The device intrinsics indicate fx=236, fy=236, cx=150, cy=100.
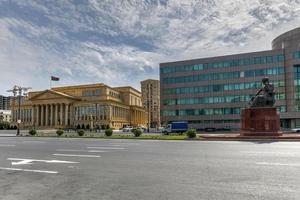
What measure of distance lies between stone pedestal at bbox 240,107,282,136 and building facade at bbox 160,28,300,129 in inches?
1744

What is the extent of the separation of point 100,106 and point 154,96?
264ft

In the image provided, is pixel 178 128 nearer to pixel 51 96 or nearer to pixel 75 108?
pixel 75 108

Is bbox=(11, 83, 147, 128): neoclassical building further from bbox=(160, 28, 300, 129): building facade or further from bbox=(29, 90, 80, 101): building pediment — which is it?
bbox=(160, 28, 300, 129): building facade

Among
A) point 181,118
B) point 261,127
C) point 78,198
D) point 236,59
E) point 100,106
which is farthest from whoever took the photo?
point 100,106

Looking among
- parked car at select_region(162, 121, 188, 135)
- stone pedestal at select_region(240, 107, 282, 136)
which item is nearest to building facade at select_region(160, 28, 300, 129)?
parked car at select_region(162, 121, 188, 135)

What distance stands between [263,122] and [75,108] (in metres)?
97.2

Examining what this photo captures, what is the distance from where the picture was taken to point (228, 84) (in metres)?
71.8

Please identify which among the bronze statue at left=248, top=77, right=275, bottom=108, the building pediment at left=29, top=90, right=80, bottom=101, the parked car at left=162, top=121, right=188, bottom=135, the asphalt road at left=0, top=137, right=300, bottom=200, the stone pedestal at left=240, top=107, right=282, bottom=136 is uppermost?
the building pediment at left=29, top=90, right=80, bottom=101

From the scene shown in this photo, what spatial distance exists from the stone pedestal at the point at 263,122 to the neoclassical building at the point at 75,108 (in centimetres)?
8226

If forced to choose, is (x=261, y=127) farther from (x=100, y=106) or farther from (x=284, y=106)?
(x=100, y=106)

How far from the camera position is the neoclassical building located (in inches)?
4149

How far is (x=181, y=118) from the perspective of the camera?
250 ft

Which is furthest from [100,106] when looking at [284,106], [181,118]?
[284,106]

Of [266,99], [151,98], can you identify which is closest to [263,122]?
[266,99]
